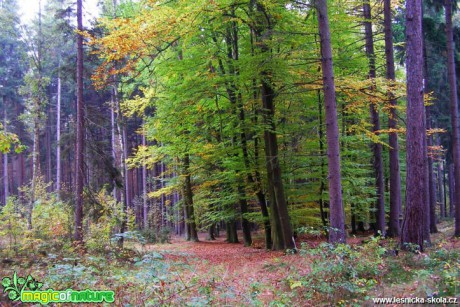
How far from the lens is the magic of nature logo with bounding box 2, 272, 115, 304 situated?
505 cm

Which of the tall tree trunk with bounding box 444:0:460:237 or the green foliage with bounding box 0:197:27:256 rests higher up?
the tall tree trunk with bounding box 444:0:460:237

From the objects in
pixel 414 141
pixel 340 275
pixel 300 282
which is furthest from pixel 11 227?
pixel 414 141

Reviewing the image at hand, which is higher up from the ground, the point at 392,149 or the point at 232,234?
the point at 392,149

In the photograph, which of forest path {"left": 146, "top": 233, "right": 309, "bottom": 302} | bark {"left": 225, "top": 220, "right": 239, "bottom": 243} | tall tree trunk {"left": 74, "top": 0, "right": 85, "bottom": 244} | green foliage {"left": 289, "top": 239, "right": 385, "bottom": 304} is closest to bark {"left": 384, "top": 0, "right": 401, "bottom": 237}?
forest path {"left": 146, "top": 233, "right": 309, "bottom": 302}

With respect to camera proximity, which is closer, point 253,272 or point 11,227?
point 253,272

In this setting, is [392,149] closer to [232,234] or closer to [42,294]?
[232,234]

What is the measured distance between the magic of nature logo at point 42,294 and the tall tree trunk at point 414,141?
667 centimetres

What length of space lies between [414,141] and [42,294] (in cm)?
825

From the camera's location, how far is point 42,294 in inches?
205

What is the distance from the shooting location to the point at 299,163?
15008mm

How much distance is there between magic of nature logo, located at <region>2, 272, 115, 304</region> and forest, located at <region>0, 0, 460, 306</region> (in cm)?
3

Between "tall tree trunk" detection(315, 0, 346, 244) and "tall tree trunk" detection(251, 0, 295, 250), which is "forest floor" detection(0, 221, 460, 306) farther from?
"tall tree trunk" detection(251, 0, 295, 250)

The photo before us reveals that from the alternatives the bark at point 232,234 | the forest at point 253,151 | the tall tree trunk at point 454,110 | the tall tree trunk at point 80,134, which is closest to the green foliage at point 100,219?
the forest at point 253,151

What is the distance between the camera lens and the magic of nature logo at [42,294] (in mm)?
5055
